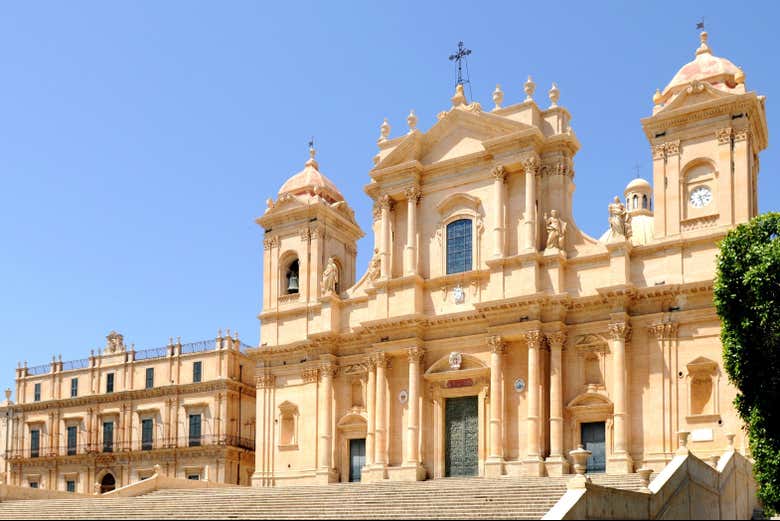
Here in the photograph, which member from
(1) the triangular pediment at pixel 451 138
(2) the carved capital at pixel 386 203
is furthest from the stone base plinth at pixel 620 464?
(2) the carved capital at pixel 386 203

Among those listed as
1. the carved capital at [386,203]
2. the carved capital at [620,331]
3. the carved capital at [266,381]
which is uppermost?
the carved capital at [386,203]

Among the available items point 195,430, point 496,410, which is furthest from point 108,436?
point 496,410

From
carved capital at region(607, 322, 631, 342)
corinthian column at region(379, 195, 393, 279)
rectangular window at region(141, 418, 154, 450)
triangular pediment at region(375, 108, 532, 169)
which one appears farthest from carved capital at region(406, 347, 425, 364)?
rectangular window at region(141, 418, 154, 450)

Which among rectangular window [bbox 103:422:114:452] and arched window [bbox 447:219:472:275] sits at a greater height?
arched window [bbox 447:219:472:275]

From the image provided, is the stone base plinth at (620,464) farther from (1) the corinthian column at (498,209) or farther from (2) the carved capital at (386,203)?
(2) the carved capital at (386,203)

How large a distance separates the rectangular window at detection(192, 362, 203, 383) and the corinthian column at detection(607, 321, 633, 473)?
25.2 m

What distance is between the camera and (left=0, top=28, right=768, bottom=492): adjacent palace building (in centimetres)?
3042

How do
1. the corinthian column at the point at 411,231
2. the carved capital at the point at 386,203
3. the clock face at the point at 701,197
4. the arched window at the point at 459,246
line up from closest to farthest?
the clock face at the point at 701,197 → the arched window at the point at 459,246 → the corinthian column at the point at 411,231 → the carved capital at the point at 386,203

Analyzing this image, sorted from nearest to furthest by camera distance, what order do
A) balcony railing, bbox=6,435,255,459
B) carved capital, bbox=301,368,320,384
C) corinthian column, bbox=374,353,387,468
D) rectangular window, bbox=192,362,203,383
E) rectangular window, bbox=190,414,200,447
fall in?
corinthian column, bbox=374,353,387,468 → carved capital, bbox=301,368,320,384 → balcony railing, bbox=6,435,255,459 → rectangular window, bbox=190,414,200,447 → rectangular window, bbox=192,362,203,383

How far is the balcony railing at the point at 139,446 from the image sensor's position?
157 ft

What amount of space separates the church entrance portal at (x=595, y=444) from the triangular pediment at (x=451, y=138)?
1042cm

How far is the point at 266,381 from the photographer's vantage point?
38844 millimetres

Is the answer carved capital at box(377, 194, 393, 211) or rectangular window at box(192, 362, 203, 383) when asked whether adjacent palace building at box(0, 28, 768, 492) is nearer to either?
carved capital at box(377, 194, 393, 211)

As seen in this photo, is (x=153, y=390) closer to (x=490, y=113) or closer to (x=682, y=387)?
(x=490, y=113)
